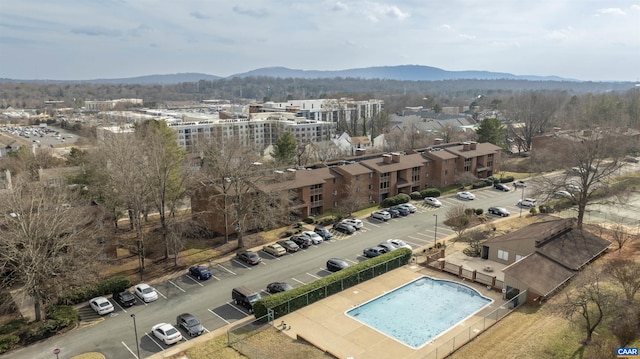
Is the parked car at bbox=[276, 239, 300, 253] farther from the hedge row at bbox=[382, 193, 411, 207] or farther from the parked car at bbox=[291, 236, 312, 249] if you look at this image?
the hedge row at bbox=[382, 193, 411, 207]

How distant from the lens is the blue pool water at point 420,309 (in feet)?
98.7

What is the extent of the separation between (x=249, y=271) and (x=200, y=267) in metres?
4.46

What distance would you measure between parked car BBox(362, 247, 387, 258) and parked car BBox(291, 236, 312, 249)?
6.36m

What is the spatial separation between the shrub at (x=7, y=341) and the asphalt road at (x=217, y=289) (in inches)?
19.4

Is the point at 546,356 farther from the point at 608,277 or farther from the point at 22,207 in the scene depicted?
the point at 22,207

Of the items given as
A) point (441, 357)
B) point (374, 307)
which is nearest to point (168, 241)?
point (374, 307)

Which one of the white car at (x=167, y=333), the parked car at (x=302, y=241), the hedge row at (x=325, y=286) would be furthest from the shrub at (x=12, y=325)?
the parked car at (x=302, y=241)

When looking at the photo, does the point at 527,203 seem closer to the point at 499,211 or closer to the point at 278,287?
the point at 499,211

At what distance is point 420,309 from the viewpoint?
33.2 m

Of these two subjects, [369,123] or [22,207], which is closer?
[22,207]

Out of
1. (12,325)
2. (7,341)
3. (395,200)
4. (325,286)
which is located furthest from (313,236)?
(7,341)

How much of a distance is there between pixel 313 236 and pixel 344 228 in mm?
4604

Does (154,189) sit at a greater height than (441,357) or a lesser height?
greater

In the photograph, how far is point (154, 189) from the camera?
4212cm
